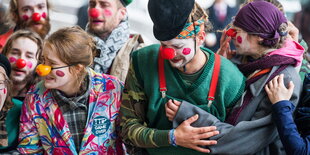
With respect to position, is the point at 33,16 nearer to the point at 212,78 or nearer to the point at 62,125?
the point at 62,125

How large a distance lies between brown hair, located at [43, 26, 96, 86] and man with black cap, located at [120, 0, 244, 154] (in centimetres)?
32

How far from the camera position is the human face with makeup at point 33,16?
3.45 meters

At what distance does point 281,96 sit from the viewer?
2.12 m

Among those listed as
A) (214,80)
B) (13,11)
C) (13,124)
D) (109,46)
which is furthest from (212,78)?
(13,11)

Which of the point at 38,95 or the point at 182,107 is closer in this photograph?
the point at 182,107

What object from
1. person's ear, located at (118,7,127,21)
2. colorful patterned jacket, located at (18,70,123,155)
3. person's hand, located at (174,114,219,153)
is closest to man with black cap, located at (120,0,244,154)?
person's hand, located at (174,114,219,153)

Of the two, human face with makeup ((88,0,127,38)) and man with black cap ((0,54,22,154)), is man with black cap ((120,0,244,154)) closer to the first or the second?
man with black cap ((0,54,22,154))

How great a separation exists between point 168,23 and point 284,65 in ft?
2.24

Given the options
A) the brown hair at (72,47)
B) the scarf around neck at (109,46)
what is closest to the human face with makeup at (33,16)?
the scarf around neck at (109,46)

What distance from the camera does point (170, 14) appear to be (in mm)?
2086

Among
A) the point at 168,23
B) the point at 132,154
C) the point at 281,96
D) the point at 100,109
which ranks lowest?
the point at 132,154

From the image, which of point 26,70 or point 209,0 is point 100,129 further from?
point 209,0

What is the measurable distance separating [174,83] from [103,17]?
3.85 ft

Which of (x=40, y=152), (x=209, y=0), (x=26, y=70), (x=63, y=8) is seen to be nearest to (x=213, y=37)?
(x=209, y=0)
